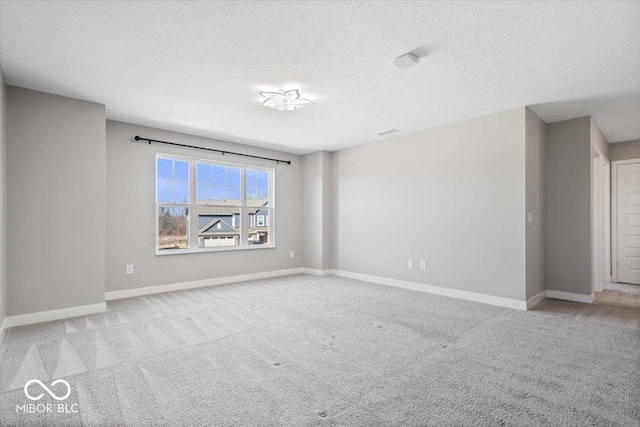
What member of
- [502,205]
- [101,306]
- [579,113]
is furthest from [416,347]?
[579,113]

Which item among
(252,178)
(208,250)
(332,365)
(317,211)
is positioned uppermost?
(252,178)

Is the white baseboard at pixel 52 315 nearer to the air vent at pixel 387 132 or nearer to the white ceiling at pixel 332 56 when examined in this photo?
the white ceiling at pixel 332 56

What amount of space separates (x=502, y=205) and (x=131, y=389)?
14.4 ft

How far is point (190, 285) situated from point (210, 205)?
1379mm

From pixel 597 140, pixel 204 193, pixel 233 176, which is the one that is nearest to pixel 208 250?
pixel 204 193

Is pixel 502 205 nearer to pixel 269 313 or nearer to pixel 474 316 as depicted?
pixel 474 316

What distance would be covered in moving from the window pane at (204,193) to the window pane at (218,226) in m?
0.14

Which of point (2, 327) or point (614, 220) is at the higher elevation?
point (614, 220)

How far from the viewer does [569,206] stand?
452cm

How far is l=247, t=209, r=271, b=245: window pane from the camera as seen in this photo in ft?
20.2

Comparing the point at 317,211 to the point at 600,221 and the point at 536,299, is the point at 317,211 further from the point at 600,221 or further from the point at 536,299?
the point at 600,221

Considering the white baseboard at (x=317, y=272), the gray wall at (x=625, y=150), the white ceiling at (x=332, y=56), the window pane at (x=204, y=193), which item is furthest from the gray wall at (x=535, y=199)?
the window pane at (x=204, y=193)

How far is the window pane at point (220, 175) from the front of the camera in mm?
5672

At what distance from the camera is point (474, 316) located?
3.69m
